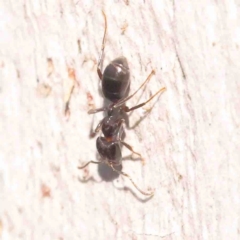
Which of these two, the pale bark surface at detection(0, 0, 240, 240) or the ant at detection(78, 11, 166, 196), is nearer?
the pale bark surface at detection(0, 0, 240, 240)

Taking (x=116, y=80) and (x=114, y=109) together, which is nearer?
(x=116, y=80)

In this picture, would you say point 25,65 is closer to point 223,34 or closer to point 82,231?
point 82,231

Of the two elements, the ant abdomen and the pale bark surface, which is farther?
the ant abdomen

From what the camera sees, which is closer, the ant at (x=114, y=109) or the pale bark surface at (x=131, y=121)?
the pale bark surface at (x=131, y=121)
